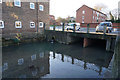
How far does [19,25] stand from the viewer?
1402cm

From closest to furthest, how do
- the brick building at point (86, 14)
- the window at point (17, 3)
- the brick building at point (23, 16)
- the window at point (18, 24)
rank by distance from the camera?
the brick building at point (23, 16), the window at point (17, 3), the window at point (18, 24), the brick building at point (86, 14)

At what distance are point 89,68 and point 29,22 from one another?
1234cm

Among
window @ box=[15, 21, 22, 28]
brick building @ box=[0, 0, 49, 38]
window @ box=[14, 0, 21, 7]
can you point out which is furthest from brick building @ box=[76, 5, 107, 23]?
window @ box=[15, 21, 22, 28]

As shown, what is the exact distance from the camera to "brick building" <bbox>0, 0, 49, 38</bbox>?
12.5m

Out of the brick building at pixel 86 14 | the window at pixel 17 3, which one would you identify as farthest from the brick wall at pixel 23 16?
the brick building at pixel 86 14

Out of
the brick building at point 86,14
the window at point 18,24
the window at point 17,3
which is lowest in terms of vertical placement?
the window at point 18,24

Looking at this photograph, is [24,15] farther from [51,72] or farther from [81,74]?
[81,74]

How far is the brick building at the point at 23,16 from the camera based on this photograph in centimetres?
1247

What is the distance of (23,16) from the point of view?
47.0ft

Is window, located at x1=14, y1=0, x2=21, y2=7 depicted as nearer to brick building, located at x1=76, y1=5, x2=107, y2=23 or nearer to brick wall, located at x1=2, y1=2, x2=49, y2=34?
brick wall, located at x1=2, y1=2, x2=49, y2=34

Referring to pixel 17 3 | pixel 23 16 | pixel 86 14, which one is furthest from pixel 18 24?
pixel 86 14

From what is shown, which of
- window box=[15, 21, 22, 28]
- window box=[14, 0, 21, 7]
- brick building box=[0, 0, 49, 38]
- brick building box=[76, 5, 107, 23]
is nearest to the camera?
brick building box=[0, 0, 49, 38]

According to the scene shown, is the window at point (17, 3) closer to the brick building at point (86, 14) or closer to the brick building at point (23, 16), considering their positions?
the brick building at point (23, 16)

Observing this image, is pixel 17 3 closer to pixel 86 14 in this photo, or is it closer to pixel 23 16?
pixel 23 16
